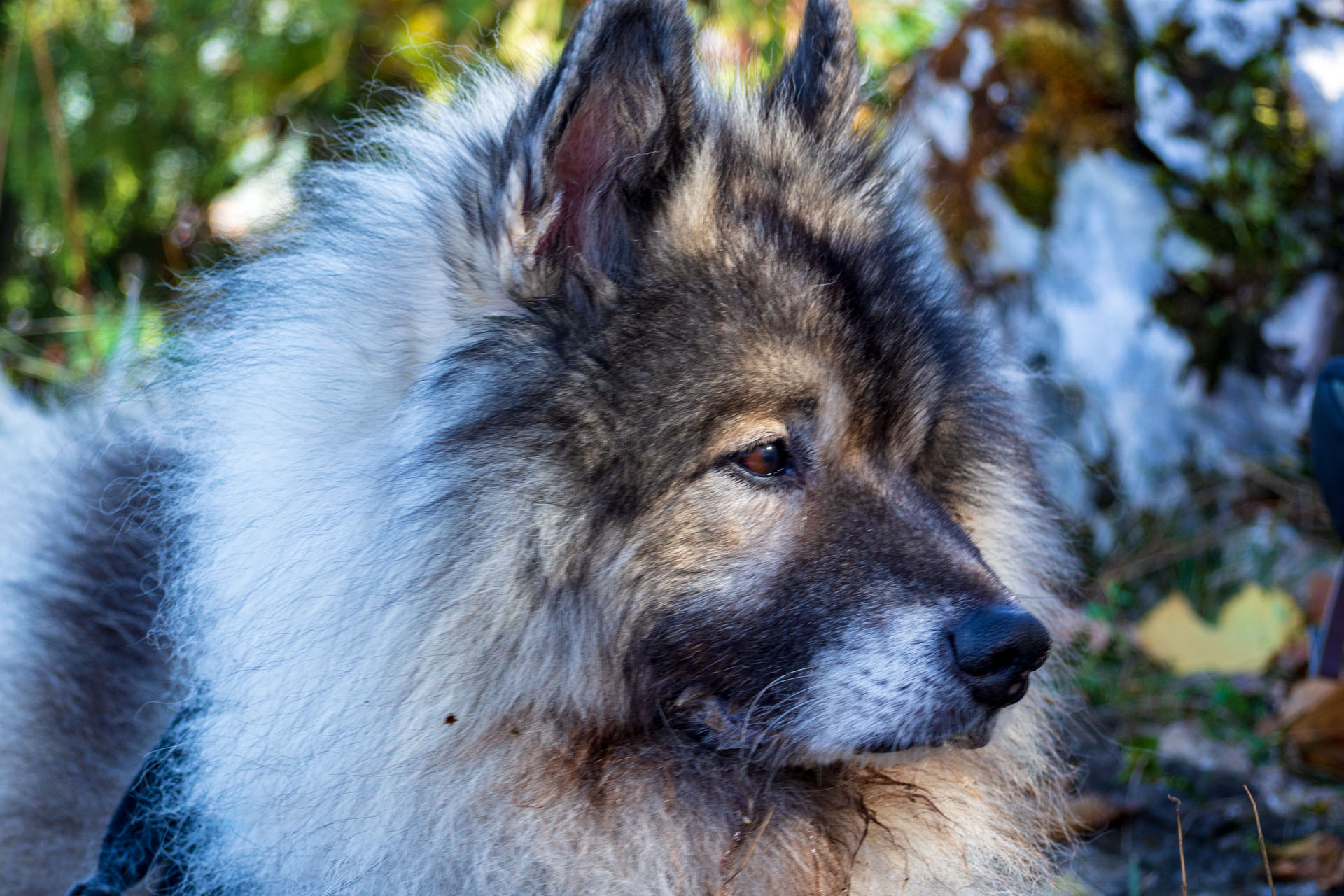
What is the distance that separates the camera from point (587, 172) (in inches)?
80.2

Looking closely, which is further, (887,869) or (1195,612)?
(1195,612)

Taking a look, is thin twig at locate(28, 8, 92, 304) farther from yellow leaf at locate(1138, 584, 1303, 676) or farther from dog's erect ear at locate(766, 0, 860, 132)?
yellow leaf at locate(1138, 584, 1303, 676)

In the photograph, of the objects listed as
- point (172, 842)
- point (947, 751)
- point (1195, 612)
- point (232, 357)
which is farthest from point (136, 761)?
point (1195, 612)

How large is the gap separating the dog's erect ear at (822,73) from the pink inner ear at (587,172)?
1.55 feet

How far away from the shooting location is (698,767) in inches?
80.8

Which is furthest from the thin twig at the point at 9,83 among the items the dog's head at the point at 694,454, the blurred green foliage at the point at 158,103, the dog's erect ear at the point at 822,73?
the dog's head at the point at 694,454

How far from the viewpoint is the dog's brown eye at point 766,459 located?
1.97 metres

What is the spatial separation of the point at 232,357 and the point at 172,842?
0.98 meters

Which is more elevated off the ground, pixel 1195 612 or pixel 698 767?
pixel 698 767

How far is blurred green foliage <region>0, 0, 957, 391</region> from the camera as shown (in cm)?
595

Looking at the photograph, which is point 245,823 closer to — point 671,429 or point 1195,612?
point 671,429

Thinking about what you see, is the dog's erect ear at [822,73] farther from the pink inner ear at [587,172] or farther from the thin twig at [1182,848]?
the thin twig at [1182,848]

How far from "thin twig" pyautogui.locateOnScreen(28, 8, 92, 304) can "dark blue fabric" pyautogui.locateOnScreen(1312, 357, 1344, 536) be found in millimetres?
5704

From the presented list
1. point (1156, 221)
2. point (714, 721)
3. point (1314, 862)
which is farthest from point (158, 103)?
point (1314, 862)
